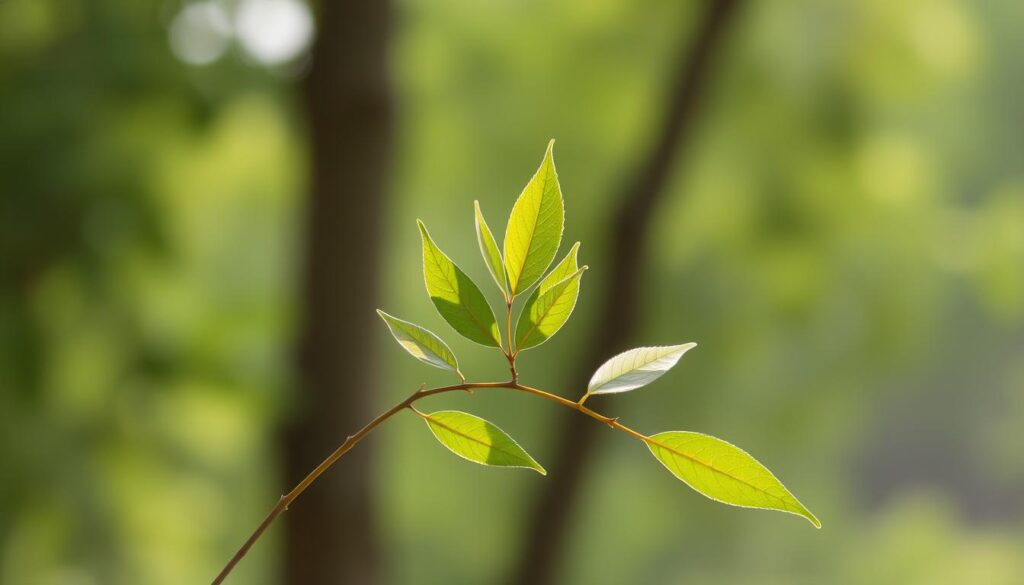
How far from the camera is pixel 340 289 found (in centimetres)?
164

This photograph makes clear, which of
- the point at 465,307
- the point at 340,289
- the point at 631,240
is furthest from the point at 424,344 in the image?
the point at 631,240

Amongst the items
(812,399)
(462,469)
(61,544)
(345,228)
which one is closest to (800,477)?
(812,399)

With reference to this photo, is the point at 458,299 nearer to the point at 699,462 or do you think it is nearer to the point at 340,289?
the point at 699,462

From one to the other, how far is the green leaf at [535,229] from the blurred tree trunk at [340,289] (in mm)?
1299

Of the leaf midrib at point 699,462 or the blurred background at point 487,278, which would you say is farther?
the blurred background at point 487,278

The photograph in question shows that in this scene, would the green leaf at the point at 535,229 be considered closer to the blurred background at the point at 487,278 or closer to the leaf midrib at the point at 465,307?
the leaf midrib at the point at 465,307

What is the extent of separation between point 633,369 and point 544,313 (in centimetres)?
3

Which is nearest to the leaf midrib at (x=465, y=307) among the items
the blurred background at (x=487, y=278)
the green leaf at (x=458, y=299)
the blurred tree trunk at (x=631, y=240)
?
the green leaf at (x=458, y=299)

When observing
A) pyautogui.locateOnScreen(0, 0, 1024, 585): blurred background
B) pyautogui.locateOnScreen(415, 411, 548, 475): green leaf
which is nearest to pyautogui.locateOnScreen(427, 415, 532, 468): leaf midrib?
pyautogui.locateOnScreen(415, 411, 548, 475): green leaf

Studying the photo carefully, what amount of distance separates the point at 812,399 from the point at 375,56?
1610mm

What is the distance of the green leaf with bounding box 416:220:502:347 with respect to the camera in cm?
27

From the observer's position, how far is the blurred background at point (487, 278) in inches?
59.4

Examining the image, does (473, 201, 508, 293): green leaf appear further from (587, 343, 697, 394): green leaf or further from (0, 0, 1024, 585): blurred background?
(0, 0, 1024, 585): blurred background

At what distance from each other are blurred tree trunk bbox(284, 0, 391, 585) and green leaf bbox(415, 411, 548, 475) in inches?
50.8
